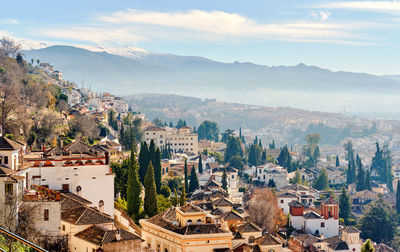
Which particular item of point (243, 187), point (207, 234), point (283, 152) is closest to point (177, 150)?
point (283, 152)

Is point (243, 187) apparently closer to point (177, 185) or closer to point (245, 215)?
point (177, 185)

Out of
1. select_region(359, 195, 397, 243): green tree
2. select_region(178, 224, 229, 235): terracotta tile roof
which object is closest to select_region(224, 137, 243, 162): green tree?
select_region(359, 195, 397, 243): green tree

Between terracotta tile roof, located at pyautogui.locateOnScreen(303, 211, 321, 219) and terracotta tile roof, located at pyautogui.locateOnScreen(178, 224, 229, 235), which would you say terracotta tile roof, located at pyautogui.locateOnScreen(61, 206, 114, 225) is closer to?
terracotta tile roof, located at pyautogui.locateOnScreen(178, 224, 229, 235)

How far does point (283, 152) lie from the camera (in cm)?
10594

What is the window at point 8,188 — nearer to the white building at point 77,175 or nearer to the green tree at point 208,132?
the white building at point 77,175

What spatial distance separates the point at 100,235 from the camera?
29.6m

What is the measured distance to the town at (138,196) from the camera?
96.8 ft

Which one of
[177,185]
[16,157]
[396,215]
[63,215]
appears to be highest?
[16,157]

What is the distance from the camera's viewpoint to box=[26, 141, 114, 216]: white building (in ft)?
117

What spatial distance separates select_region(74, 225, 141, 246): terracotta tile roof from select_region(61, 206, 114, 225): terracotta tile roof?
1.63 ft

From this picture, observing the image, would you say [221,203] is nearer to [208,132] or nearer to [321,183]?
[321,183]

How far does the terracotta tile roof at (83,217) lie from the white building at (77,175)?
173 inches

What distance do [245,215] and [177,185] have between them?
14.9 metres

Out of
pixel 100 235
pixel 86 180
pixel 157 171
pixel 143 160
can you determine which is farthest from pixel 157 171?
pixel 100 235
